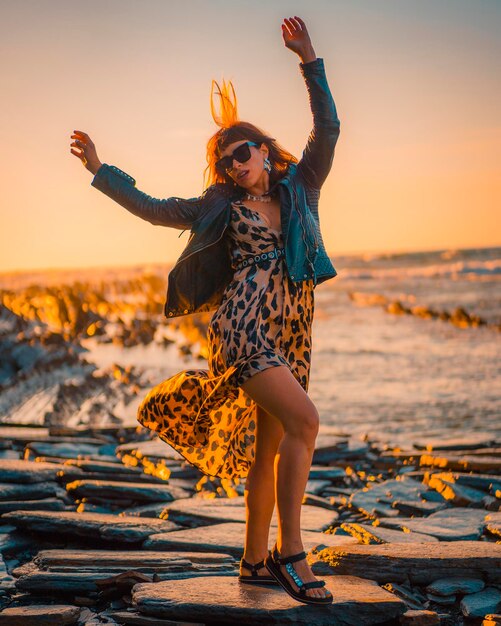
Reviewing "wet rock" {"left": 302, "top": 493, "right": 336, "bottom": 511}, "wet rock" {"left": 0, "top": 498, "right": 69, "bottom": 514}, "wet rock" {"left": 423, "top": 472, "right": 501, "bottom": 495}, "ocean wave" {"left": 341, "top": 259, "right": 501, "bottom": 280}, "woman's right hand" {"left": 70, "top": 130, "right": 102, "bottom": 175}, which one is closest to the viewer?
"woman's right hand" {"left": 70, "top": 130, "right": 102, "bottom": 175}

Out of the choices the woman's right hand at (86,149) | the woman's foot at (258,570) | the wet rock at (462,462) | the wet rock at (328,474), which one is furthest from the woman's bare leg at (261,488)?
the wet rock at (462,462)

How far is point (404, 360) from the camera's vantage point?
48.1 feet

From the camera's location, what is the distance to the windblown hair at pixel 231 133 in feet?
13.6

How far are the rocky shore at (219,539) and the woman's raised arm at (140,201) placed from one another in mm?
1615

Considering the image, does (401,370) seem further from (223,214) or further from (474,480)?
(223,214)

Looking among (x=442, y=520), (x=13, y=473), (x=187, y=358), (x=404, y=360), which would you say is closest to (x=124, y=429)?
(x=13, y=473)

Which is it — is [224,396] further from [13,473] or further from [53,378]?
[53,378]

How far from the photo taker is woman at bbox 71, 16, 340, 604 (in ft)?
12.2

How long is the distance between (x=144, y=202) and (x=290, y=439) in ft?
4.31

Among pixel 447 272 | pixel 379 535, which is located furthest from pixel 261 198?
pixel 447 272

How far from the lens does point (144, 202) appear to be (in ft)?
13.8

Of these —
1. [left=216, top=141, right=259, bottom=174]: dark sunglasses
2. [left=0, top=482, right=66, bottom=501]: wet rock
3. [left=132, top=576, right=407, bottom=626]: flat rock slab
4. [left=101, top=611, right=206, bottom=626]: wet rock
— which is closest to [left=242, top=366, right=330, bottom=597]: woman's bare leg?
[left=132, top=576, right=407, bottom=626]: flat rock slab

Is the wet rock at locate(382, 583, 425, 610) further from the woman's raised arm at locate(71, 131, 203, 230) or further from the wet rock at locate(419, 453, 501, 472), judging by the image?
the wet rock at locate(419, 453, 501, 472)

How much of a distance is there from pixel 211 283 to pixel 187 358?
10667 mm
